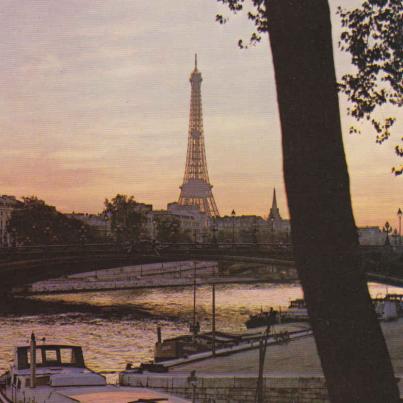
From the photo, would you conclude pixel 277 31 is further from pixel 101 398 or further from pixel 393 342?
pixel 393 342

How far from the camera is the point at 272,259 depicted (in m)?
45.8

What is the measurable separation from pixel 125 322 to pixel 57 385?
1198 inches

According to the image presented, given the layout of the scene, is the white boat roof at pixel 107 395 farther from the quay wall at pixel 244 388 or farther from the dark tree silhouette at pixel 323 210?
the dark tree silhouette at pixel 323 210

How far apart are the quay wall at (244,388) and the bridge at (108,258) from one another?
26.7 m

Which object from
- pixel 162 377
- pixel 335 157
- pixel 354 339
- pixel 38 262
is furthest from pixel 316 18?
pixel 38 262

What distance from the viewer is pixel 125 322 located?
40.4 m

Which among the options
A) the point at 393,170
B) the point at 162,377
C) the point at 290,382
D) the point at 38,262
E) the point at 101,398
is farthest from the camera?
the point at 38,262

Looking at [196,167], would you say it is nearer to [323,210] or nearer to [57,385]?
[57,385]

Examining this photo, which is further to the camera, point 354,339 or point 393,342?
point 393,342

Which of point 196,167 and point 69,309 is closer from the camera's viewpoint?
point 69,309

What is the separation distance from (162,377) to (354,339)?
12.2 meters

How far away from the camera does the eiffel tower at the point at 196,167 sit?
14862 cm

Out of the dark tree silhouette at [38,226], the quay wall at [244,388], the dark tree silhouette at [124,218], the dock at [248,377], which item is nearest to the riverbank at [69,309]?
the dock at [248,377]

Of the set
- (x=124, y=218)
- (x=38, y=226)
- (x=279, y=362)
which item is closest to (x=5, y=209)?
(x=124, y=218)
